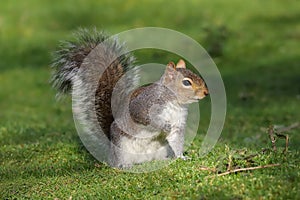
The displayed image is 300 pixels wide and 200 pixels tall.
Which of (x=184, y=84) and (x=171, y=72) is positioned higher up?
(x=171, y=72)

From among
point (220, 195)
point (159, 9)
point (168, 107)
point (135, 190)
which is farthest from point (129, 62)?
point (159, 9)

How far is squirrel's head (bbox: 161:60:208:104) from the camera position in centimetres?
598

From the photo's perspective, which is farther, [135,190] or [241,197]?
[135,190]

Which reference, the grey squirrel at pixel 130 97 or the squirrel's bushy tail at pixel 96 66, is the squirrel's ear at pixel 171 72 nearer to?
the grey squirrel at pixel 130 97

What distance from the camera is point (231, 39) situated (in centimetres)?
1753

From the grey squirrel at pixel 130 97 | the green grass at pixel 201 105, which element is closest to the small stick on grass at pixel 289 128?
the green grass at pixel 201 105

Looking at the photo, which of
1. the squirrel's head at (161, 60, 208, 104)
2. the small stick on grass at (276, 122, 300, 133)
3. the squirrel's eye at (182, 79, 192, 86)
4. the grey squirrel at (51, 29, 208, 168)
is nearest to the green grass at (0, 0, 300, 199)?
the small stick on grass at (276, 122, 300, 133)

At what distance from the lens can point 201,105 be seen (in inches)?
484

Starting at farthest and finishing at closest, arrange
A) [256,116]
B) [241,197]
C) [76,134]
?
[256,116]
[76,134]
[241,197]

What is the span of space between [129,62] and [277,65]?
9059 mm

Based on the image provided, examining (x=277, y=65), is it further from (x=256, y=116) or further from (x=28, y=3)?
(x=28, y=3)

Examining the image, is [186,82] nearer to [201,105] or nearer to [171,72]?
[171,72]

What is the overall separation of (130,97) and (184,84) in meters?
0.67

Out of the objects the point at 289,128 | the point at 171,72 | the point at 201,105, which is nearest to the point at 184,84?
the point at 171,72
